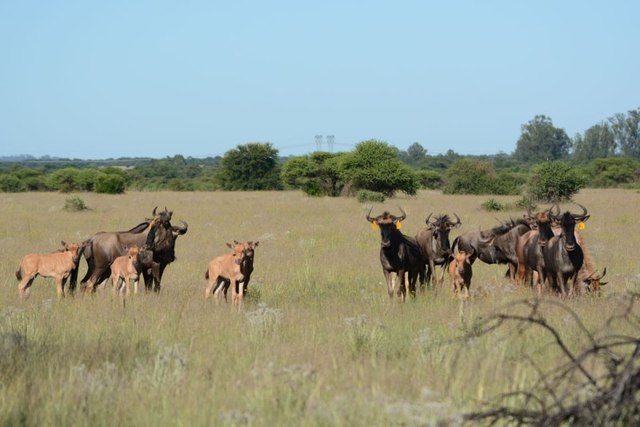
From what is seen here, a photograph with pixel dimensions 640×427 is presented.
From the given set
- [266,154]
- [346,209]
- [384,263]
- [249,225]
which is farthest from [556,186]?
[266,154]

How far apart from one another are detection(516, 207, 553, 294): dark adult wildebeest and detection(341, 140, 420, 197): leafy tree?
43209mm

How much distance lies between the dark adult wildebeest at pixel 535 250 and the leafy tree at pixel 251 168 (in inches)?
3011

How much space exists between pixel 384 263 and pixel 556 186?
1377 inches

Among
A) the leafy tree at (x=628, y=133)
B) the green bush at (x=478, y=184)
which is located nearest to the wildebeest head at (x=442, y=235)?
the green bush at (x=478, y=184)

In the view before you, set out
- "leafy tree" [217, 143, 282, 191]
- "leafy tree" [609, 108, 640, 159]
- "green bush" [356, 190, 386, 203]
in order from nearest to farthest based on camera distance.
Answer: "green bush" [356, 190, 386, 203] → "leafy tree" [217, 143, 282, 191] → "leafy tree" [609, 108, 640, 159]

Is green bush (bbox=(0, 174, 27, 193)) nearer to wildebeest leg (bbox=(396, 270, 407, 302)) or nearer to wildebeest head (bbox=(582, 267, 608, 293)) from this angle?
wildebeest leg (bbox=(396, 270, 407, 302))

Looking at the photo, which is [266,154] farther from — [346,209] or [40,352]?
[40,352]

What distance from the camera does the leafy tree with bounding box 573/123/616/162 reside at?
607 ft

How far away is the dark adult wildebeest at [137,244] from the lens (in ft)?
50.7

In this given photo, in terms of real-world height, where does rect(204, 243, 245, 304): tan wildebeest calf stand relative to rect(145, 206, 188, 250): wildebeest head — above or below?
below

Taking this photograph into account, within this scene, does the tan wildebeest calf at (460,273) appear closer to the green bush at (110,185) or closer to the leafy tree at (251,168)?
the green bush at (110,185)

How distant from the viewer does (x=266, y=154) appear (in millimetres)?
97500

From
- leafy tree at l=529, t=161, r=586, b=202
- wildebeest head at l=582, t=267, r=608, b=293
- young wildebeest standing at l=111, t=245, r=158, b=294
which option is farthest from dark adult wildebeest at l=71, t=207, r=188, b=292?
leafy tree at l=529, t=161, r=586, b=202

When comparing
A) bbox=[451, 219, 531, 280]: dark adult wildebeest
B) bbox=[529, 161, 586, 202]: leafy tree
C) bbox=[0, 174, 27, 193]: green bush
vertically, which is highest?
bbox=[529, 161, 586, 202]: leafy tree
